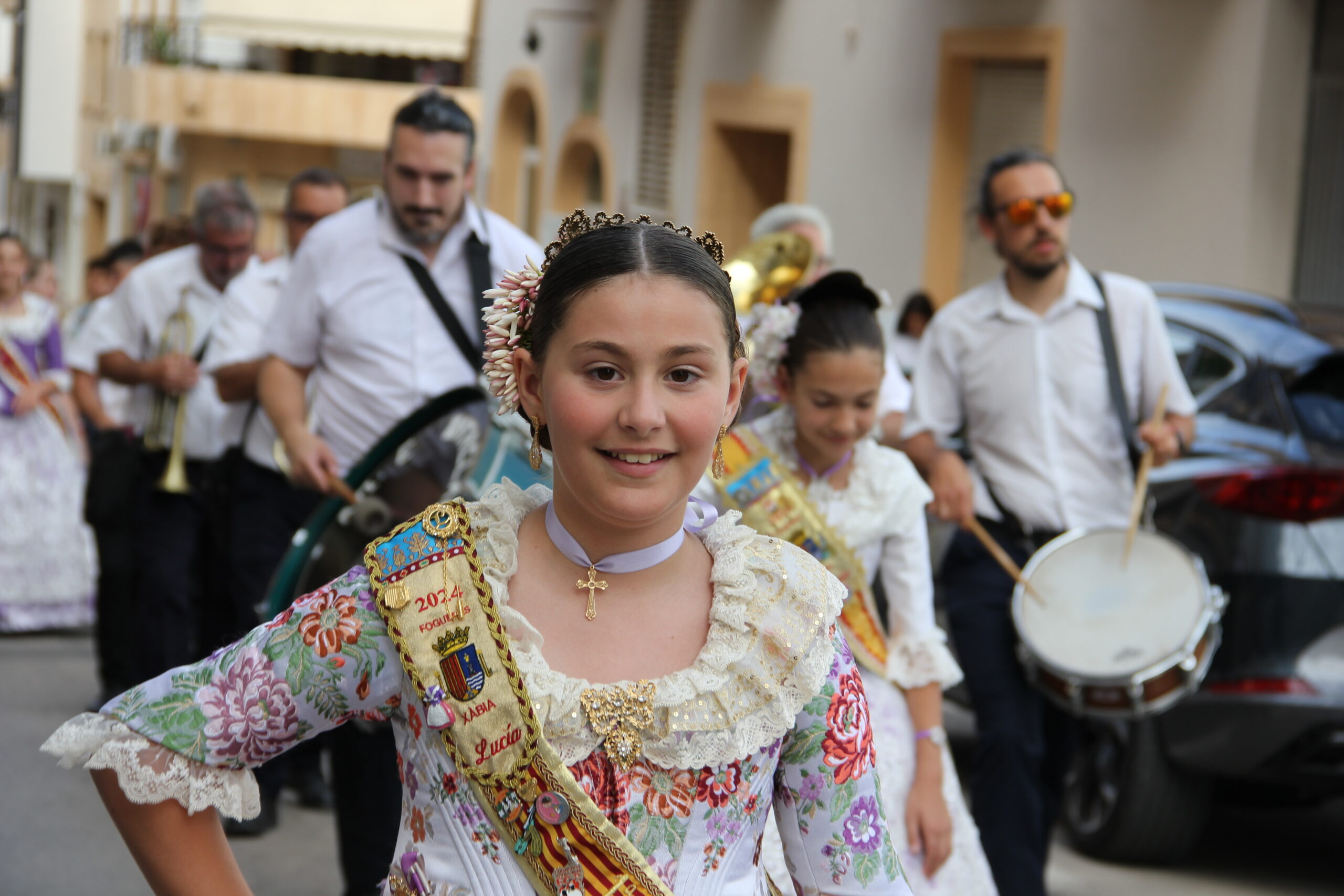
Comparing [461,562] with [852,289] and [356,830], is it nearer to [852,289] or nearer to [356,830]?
[852,289]

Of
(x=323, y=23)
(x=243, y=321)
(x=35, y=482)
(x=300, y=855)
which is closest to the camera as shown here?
(x=300, y=855)

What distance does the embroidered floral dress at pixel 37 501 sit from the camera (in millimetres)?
10109

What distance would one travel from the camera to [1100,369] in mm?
5266

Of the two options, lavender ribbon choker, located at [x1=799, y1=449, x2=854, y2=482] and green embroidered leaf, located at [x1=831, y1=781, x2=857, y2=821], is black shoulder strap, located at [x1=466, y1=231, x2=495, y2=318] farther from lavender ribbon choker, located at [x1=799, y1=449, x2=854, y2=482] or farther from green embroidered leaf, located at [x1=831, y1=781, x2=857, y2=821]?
green embroidered leaf, located at [x1=831, y1=781, x2=857, y2=821]

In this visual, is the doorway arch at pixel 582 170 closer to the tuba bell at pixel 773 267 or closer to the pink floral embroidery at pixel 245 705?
the tuba bell at pixel 773 267

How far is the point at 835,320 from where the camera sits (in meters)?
4.13

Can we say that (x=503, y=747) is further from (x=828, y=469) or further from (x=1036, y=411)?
(x=1036, y=411)

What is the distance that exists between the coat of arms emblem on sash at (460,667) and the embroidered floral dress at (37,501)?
28.4 ft

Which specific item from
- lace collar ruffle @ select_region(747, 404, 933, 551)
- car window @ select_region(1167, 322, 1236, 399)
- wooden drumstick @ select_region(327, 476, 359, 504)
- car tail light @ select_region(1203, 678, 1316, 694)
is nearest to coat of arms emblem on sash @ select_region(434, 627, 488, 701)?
lace collar ruffle @ select_region(747, 404, 933, 551)

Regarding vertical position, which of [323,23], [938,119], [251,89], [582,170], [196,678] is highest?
[323,23]

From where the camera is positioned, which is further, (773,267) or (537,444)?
(773,267)

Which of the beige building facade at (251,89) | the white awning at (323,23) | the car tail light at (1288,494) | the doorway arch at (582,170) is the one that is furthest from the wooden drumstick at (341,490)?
the white awning at (323,23)

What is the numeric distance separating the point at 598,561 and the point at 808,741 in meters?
0.33

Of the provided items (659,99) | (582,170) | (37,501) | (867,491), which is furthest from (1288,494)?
(582,170)
